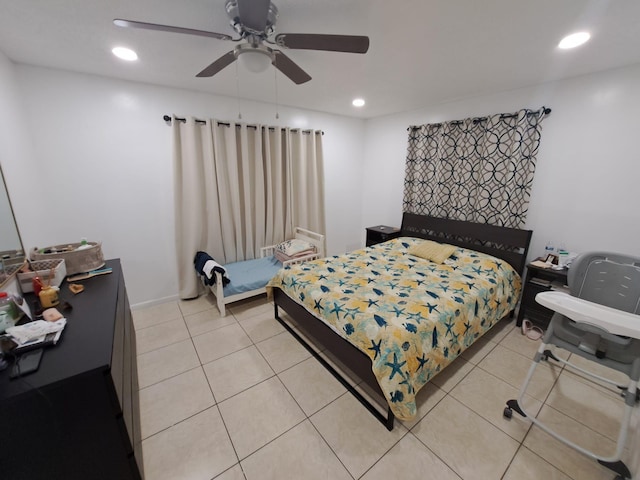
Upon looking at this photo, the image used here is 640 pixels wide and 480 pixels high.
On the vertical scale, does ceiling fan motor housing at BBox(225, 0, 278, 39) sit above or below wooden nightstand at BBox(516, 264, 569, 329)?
above

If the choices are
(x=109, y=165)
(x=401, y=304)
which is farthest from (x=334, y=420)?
(x=109, y=165)

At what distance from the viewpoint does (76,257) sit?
1.88 metres

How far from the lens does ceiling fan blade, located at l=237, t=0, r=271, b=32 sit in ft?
3.78

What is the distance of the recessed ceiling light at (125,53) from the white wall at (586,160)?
349 centimetres

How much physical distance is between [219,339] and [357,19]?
9.37 feet

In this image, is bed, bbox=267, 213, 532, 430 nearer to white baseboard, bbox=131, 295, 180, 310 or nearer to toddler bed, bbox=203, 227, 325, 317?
toddler bed, bbox=203, 227, 325, 317

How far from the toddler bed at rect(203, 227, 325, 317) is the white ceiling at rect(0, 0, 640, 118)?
1923 mm

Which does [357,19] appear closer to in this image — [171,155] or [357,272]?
[357,272]

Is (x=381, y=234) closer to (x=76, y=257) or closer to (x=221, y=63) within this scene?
(x=221, y=63)

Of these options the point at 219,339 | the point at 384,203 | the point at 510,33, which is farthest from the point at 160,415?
the point at 384,203

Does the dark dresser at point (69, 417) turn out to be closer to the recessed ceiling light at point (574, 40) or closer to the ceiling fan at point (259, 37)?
the ceiling fan at point (259, 37)

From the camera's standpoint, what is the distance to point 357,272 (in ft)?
8.66

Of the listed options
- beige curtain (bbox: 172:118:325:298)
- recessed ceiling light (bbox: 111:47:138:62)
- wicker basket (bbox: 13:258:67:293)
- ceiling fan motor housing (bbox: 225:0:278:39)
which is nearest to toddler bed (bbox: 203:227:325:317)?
beige curtain (bbox: 172:118:325:298)

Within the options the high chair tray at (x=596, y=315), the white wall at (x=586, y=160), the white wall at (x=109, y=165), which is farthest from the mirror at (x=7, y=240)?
the white wall at (x=586, y=160)
